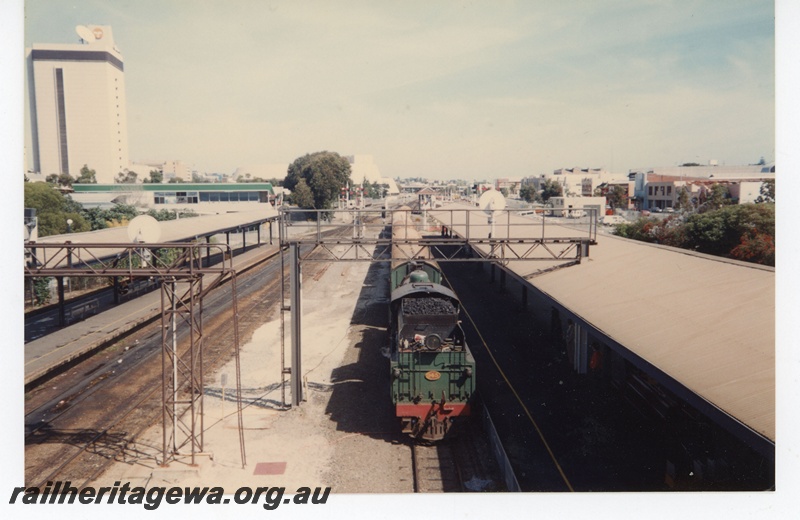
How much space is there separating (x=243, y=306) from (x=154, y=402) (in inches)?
659

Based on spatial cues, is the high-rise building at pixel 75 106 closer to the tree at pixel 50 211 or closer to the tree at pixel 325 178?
the tree at pixel 325 178

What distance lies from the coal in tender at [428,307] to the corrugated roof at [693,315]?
12.8 feet

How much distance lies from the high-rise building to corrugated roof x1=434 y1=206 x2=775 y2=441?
150 meters

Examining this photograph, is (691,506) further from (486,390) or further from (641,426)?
(486,390)

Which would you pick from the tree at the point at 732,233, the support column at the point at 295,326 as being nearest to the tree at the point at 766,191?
the tree at the point at 732,233

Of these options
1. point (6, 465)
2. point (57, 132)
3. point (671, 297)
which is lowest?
point (6, 465)

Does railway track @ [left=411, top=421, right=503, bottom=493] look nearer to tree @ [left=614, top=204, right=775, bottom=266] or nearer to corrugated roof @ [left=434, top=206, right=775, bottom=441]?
corrugated roof @ [left=434, top=206, right=775, bottom=441]

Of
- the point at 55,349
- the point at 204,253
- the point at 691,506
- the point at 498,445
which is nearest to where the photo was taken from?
the point at 691,506

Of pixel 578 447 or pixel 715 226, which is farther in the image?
pixel 715 226

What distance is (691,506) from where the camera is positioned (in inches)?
468

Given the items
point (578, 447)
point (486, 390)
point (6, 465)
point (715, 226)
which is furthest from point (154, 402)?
point (715, 226)

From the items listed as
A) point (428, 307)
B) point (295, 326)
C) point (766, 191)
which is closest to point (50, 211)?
point (295, 326)

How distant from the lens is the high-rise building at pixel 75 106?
140625 millimetres

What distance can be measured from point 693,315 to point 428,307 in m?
7.95
